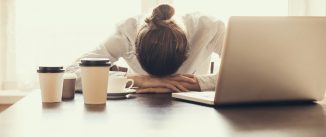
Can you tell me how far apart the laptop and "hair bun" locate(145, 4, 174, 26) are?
1.88ft

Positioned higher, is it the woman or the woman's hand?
the woman

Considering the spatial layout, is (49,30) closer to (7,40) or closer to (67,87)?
(7,40)

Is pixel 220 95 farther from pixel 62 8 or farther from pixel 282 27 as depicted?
pixel 62 8

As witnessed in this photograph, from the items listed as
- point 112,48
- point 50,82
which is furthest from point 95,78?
point 112,48

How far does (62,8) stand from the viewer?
9.86ft

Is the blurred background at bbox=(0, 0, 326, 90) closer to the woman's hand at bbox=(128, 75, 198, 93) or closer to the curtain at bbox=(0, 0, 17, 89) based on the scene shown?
the curtain at bbox=(0, 0, 17, 89)

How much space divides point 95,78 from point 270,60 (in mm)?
442

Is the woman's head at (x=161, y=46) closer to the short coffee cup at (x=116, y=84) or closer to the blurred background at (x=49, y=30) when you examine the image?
the short coffee cup at (x=116, y=84)

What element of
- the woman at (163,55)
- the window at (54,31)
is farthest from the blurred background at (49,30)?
the woman at (163,55)

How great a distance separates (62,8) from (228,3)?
3.42 feet

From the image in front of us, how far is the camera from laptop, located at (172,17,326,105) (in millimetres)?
1135

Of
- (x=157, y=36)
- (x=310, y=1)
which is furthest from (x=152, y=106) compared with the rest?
(x=310, y=1)

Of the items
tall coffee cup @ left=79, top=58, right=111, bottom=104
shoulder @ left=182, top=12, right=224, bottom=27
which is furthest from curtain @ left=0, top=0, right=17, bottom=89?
tall coffee cup @ left=79, top=58, right=111, bottom=104

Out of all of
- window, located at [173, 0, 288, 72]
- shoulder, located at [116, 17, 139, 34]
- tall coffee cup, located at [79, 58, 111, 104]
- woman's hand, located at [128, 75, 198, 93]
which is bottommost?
woman's hand, located at [128, 75, 198, 93]
